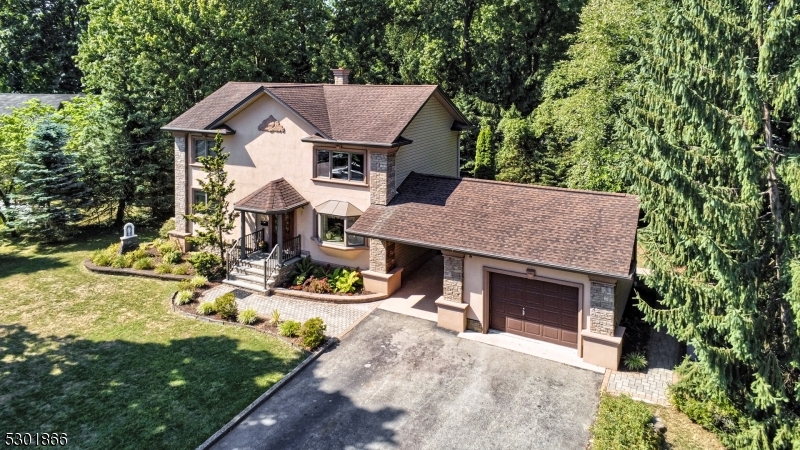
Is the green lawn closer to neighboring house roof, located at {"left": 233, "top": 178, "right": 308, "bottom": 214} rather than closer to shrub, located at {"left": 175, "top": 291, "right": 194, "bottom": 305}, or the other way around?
shrub, located at {"left": 175, "top": 291, "right": 194, "bottom": 305}

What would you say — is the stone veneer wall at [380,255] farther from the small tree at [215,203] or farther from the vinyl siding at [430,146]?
the small tree at [215,203]

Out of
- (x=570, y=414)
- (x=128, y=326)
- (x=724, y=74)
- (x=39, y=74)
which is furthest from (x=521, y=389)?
(x=39, y=74)

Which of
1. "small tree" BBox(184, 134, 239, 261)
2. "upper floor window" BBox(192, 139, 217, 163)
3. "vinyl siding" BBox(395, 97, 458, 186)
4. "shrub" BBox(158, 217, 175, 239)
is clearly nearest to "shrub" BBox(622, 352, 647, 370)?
"vinyl siding" BBox(395, 97, 458, 186)

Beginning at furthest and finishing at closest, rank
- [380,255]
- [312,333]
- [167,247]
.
Result: [167,247], [380,255], [312,333]

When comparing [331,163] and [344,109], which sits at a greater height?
[344,109]

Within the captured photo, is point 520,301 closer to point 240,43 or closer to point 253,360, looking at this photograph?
point 253,360

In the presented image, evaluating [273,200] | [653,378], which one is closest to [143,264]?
[273,200]

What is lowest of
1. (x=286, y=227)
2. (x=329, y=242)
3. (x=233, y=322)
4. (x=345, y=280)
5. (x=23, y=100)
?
(x=233, y=322)

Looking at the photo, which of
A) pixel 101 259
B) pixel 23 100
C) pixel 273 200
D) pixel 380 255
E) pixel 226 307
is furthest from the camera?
pixel 23 100

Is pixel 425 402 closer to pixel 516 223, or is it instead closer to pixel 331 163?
pixel 516 223
